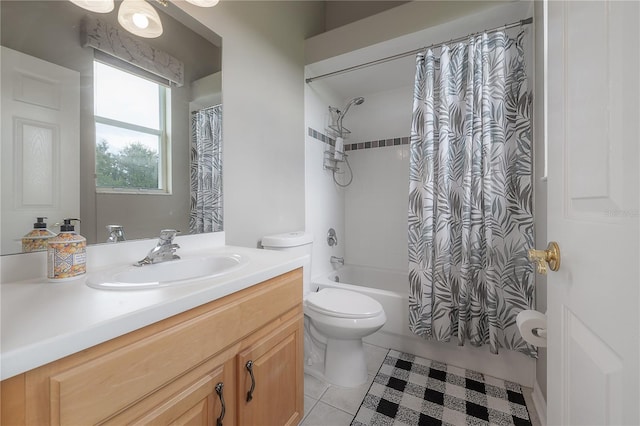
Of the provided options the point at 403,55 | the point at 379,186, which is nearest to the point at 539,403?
the point at 379,186

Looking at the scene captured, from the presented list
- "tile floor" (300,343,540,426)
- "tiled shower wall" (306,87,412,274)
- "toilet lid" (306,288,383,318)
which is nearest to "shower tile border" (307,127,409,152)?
"tiled shower wall" (306,87,412,274)

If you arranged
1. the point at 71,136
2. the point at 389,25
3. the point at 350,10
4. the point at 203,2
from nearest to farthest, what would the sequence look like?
the point at 71,136
the point at 203,2
the point at 389,25
the point at 350,10

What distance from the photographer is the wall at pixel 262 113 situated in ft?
4.66

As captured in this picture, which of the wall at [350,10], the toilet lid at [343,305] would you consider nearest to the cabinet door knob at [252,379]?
the toilet lid at [343,305]

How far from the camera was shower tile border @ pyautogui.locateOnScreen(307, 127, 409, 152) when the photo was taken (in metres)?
2.24

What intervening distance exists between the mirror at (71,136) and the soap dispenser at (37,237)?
13 millimetres

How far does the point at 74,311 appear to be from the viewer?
0.53 m

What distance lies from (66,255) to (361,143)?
95.1 inches

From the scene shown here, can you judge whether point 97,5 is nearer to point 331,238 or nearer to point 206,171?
point 206,171

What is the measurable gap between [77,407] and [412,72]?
8.51ft

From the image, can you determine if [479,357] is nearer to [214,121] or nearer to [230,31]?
[214,121]

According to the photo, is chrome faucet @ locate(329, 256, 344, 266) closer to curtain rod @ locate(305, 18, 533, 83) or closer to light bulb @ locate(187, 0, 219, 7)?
curtain rod @ locate(305, 18, 533, 83)

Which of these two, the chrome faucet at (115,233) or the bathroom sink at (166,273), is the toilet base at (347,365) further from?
the chrome faucet at (115,233)

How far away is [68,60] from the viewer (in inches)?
32.9
